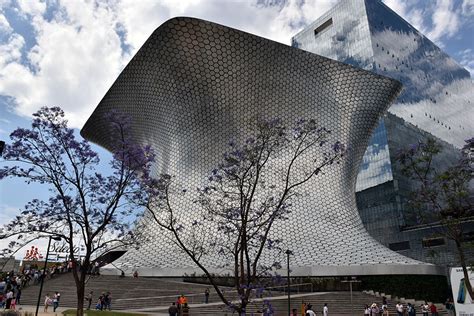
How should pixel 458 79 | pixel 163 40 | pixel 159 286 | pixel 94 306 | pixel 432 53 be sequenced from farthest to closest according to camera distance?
pixel 458 79
pixel 432 53
pixel 163 40
pixel 159 286
pixel 94 306

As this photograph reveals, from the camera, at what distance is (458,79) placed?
64.8m

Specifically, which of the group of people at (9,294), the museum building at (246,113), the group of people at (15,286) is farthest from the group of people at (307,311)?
the group of people at (9,294)

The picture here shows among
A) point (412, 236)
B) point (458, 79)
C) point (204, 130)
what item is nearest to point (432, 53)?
point (458, 79)

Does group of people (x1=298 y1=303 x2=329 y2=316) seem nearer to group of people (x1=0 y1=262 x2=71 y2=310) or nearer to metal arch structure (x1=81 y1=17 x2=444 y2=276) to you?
metal arch structure (x1=81 y1=17 x2=444 y2=276)

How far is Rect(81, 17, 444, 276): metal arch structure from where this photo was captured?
24734 mm

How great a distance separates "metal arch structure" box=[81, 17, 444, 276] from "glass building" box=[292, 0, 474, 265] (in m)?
9.04

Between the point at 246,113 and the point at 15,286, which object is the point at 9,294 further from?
the point at 246,113

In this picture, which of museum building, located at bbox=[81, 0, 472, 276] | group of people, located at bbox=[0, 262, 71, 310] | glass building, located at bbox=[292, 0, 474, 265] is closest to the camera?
group of people, located at bbox=[0, 262, 71, 310]

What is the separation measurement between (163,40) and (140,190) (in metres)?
16.4

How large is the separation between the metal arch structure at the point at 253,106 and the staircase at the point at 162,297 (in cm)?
247

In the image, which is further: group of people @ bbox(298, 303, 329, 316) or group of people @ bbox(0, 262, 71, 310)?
group of people @ bbox(0, 262, 71, 310)

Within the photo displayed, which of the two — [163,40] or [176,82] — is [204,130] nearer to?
[176,82]

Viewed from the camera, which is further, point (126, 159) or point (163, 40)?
point (163, 40)

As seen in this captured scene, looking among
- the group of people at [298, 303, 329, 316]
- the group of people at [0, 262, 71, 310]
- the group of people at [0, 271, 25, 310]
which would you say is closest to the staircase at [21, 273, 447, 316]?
the group of people at [0, 262, 71, 310]
